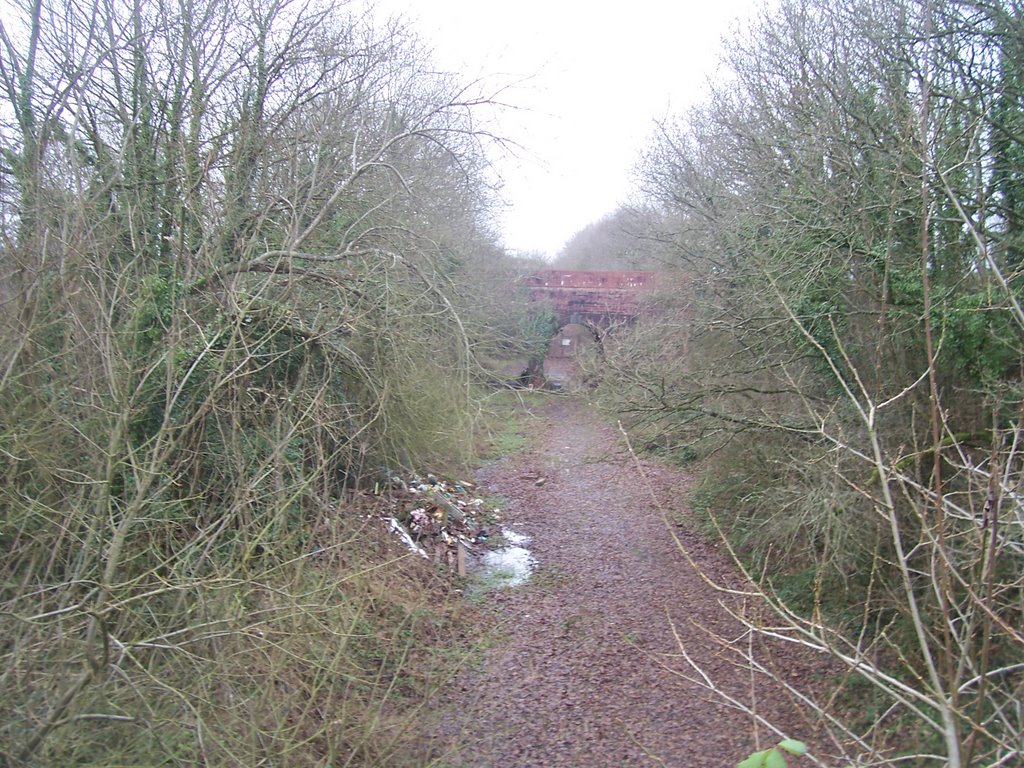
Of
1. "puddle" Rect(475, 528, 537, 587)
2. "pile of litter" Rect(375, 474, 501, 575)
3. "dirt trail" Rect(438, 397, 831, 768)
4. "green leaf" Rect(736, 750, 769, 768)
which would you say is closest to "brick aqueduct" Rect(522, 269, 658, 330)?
"dirt trail" Rect(438, 397, 831, 768)

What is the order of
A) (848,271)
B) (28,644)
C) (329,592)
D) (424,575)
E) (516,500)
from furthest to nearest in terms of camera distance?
(516,500) < (424,575) < (848,271) < (329,592) < (28,644)

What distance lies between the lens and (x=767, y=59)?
1331 cm

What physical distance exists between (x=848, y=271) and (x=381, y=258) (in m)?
5.25

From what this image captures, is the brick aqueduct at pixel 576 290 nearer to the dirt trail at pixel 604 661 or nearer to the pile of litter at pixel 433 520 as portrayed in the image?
the dirt trail at pixel 604 661

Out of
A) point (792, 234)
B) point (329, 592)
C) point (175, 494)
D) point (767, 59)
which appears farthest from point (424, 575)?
point (767, 59)

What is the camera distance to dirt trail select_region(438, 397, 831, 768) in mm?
7375

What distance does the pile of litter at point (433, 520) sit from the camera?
11148mm

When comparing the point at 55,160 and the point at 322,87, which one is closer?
the point at 55,160

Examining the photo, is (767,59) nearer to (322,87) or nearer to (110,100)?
(322,87)

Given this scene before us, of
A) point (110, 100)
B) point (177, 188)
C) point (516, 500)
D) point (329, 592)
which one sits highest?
point (110, 100)

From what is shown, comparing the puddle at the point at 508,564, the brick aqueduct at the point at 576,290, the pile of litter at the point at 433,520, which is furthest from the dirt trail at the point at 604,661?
the brick aqueduct at the point at 576,290

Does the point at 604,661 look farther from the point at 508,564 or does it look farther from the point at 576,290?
the point at 576,290

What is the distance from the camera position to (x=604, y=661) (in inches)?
357

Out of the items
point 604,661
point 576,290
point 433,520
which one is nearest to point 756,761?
point 604,661
